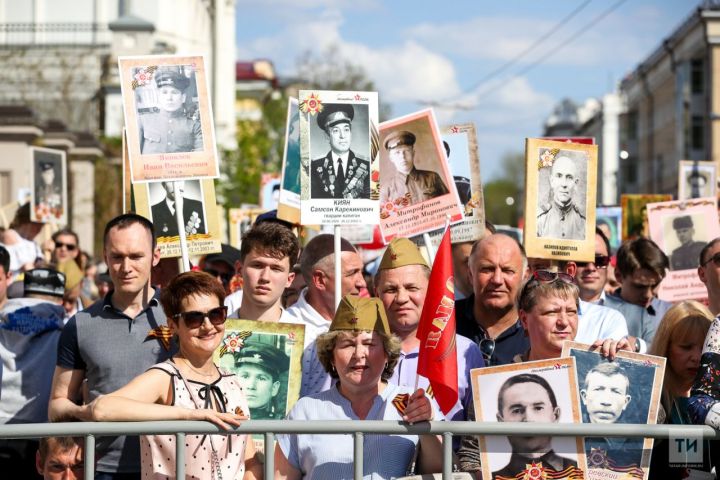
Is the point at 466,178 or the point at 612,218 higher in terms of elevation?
the point at 466,178

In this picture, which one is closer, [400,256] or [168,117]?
[400,256]

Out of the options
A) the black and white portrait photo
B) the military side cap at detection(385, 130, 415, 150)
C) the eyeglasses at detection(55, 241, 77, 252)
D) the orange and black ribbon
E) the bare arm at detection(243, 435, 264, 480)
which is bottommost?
the bare arm at detection(243, 435, 264, 480)

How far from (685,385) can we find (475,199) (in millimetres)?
2991

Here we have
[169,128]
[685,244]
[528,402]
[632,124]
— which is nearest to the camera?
[528,402]

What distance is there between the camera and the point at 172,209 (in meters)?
8.10

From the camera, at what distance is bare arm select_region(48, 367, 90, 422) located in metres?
5.55

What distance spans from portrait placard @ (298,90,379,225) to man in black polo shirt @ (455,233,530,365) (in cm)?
101

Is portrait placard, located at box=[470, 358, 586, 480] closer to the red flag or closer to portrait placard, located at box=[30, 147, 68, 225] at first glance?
the red flag

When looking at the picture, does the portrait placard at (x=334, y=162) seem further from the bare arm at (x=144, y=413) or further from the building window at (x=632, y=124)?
the building window at (x=632, y=124)

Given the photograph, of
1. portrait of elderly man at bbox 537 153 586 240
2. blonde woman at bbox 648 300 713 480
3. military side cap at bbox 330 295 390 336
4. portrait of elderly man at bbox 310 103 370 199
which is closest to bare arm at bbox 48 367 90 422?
military side cap at bbox 330 295 390 336

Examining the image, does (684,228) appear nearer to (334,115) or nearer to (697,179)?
(697,179)

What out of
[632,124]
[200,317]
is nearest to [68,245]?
[200,317]

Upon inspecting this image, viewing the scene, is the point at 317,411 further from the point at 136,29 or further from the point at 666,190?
the point at 666,190

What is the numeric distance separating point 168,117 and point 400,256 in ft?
6.30
